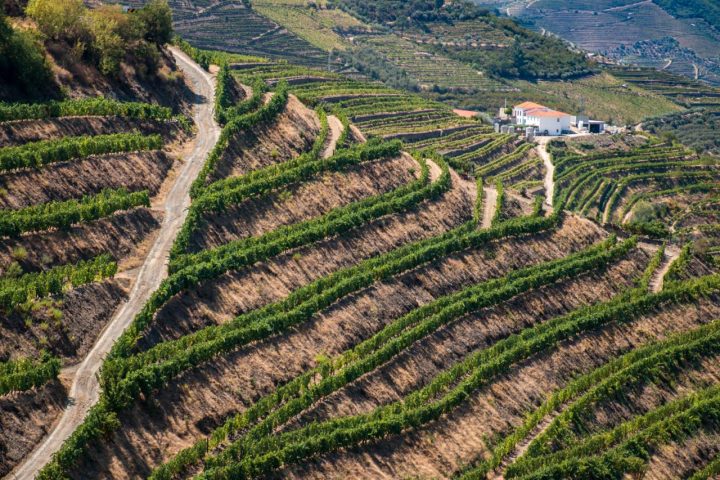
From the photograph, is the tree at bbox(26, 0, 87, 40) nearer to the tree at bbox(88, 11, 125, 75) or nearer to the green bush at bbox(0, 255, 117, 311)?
the tree at bbox(88, 11, 125, 75)

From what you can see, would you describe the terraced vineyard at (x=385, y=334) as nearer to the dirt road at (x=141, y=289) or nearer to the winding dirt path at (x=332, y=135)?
the winding dirt path at (x=332, y=135)

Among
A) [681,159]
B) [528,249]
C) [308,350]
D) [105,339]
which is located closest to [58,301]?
[105,339]

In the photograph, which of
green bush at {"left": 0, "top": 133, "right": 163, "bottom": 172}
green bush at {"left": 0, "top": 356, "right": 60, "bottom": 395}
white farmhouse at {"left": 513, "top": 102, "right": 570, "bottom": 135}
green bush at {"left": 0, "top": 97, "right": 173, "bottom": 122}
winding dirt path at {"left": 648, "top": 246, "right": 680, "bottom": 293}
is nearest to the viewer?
green bush at {"left": 0, "top": 356, "right": 60, "bottom": 395}

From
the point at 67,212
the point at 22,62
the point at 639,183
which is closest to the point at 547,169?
the point at 639,183

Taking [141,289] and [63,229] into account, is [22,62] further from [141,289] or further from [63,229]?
[141,289]

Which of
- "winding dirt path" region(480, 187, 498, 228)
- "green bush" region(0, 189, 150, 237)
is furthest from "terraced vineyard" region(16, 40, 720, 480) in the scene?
"green bush" region(0, 189, 150, 237)

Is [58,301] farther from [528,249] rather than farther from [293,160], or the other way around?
[528,249]

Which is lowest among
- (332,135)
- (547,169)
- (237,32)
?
(547,169)
